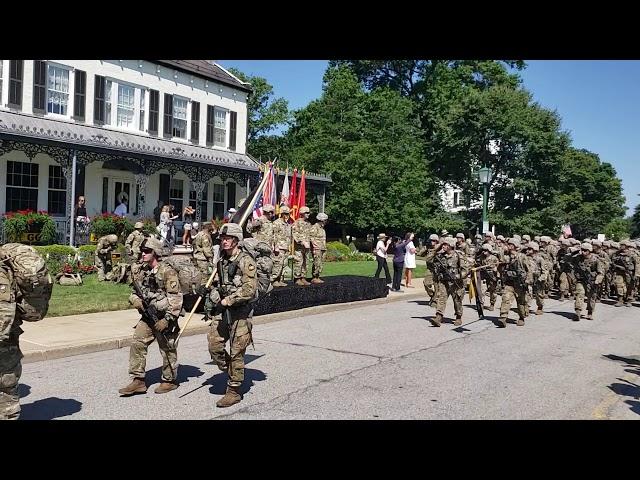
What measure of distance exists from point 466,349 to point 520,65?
48.6m

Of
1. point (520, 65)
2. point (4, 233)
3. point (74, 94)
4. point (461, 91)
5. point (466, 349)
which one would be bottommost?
point (466, 349)

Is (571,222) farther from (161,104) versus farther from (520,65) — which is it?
(161,104)

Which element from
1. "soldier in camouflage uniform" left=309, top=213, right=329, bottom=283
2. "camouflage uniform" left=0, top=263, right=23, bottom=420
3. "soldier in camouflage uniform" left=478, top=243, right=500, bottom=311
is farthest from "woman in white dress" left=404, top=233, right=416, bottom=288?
"camouflage uniform" left=0, top=263, right=23, bottom=420

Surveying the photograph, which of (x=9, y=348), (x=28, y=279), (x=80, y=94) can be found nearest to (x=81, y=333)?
(x=9, y=348)

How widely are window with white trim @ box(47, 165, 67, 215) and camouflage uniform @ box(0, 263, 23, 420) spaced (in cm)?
1916

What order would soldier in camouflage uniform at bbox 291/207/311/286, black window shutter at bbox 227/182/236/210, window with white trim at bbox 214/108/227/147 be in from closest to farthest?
soldier in camouflage uniform at bbox 291/207/311/286
window with white trim at bbox 214/108/227/147
black window shutter at bbox 227/182/236/210

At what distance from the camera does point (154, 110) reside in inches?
1068

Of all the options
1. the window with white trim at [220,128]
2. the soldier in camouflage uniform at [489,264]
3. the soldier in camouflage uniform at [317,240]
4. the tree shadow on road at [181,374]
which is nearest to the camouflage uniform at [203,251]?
the soldier in camouflage uniform at [317,240]

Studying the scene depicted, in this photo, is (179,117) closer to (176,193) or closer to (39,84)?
(176,193)

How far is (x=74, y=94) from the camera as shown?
939 inches

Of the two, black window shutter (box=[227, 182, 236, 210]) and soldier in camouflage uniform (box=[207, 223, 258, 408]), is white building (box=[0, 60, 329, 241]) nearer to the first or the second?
black window shutter (box=[227, 182, 236, 210])

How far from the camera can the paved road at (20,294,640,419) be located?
22.7 feet
